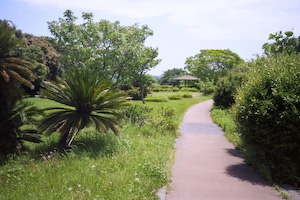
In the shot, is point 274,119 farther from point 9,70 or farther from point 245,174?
point 9,70

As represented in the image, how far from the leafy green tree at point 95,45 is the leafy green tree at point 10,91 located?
6652mm

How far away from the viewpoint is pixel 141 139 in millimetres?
7715

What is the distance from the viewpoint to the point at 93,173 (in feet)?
15.4

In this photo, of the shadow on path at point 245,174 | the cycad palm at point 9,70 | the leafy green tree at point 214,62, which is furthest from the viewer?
the leafy green tree at point 214,62

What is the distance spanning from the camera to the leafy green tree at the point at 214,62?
5697cm

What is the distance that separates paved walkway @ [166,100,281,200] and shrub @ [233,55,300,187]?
1.70ft

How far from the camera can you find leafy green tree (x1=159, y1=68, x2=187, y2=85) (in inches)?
2581

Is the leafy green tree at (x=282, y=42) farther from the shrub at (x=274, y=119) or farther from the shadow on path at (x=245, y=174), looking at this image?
the shadow on path at (x=245, y=174)

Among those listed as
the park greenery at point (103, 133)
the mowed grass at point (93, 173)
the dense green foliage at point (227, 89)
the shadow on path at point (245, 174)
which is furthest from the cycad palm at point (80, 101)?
Answer: the dense green foliage at point (227, 89)

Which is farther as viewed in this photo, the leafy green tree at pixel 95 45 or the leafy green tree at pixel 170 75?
the leafy green tree at pixel 170 75

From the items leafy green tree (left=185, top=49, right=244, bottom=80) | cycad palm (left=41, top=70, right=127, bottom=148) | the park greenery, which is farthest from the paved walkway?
leafy green tree (left=185, top=49, right=244, bottom=80)

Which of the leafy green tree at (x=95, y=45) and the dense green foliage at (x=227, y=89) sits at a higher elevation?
the leafy green tree at (x=95, y=45)

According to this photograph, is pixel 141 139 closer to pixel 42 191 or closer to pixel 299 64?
pixel 42 191

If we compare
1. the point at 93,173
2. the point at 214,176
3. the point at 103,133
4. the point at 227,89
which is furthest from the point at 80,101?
the point at 227,89
